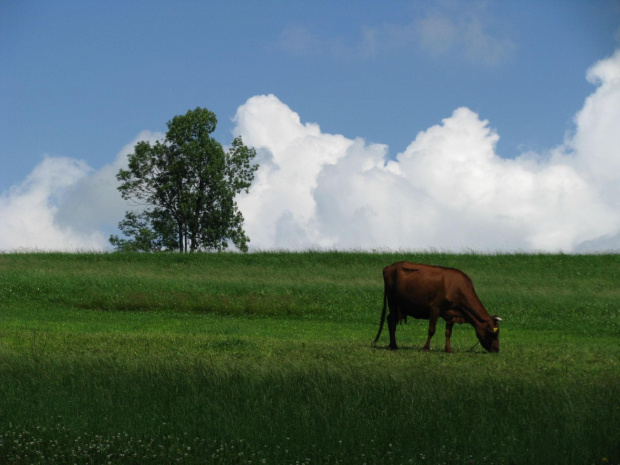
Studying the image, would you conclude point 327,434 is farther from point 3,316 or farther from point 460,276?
point 3,316

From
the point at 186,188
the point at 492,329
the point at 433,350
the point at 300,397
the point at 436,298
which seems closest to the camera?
the point at 300,397

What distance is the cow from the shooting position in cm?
1984

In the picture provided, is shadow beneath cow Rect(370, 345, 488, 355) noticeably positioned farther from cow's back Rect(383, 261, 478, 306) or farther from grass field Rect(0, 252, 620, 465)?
cow's back Rect(383, 261, 478, 306)

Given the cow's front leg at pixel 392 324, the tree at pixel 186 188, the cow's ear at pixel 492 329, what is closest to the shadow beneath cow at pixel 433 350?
the cow's front leg at pixel 392 324

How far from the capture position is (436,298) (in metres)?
19.8

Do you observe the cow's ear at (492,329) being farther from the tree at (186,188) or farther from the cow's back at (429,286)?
the tree at (186,188)

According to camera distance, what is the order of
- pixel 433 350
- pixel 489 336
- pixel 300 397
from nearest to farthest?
pixel 300 397
pixel 489 336
pixel 433 350

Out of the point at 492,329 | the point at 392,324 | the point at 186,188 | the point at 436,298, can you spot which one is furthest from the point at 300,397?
the point at 186,188

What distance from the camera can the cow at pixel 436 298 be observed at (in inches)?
781

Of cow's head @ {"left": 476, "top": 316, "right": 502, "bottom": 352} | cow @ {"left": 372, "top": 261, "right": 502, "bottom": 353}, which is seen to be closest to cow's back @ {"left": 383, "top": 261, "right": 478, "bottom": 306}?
cow @ {"left": 372, "top": 261, "right": 502, "bottom": 353}

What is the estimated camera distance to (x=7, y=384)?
1412 centimetres

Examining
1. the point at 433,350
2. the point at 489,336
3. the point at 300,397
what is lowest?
the point at 433,350

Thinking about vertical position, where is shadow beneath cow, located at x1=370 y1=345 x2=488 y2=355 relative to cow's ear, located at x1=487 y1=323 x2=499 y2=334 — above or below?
below

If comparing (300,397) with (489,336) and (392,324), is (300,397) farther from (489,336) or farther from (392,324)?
(489,336)
